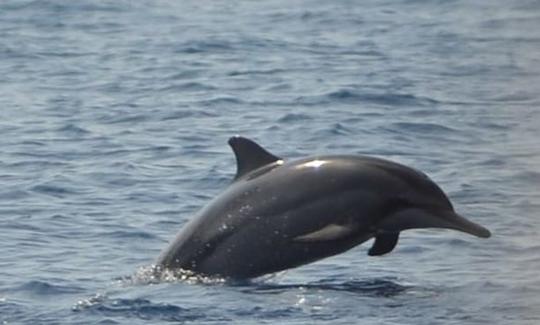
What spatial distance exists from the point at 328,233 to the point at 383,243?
1.87ft

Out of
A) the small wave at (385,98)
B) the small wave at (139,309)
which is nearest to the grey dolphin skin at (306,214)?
the small wave at (139,309)

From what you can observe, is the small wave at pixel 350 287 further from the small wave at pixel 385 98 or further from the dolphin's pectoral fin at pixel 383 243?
the small wave at pixel 385 98

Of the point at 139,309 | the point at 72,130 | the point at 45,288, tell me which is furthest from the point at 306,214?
the point at 72,130

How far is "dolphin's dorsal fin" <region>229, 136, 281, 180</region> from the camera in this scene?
14391mm

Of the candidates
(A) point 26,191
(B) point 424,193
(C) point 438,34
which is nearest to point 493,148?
(A) point 26,191

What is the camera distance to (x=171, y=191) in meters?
19.0

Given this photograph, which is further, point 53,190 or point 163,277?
point 53,190

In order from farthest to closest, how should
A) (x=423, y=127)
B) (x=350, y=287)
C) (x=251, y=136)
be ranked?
(x=423, y=127) < (x=251, y=136) < (x=350, y=287)

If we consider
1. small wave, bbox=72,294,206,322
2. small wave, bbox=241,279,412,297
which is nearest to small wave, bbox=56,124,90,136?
small wave, bbox=241,279,412,297

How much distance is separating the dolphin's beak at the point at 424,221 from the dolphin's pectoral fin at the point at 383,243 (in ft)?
0.35

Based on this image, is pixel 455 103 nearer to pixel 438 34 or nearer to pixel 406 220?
pixel 438 34

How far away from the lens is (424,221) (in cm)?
1418

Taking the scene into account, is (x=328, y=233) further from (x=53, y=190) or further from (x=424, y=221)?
(x=53, y=190)

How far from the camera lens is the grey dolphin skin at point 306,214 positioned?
14055mm
